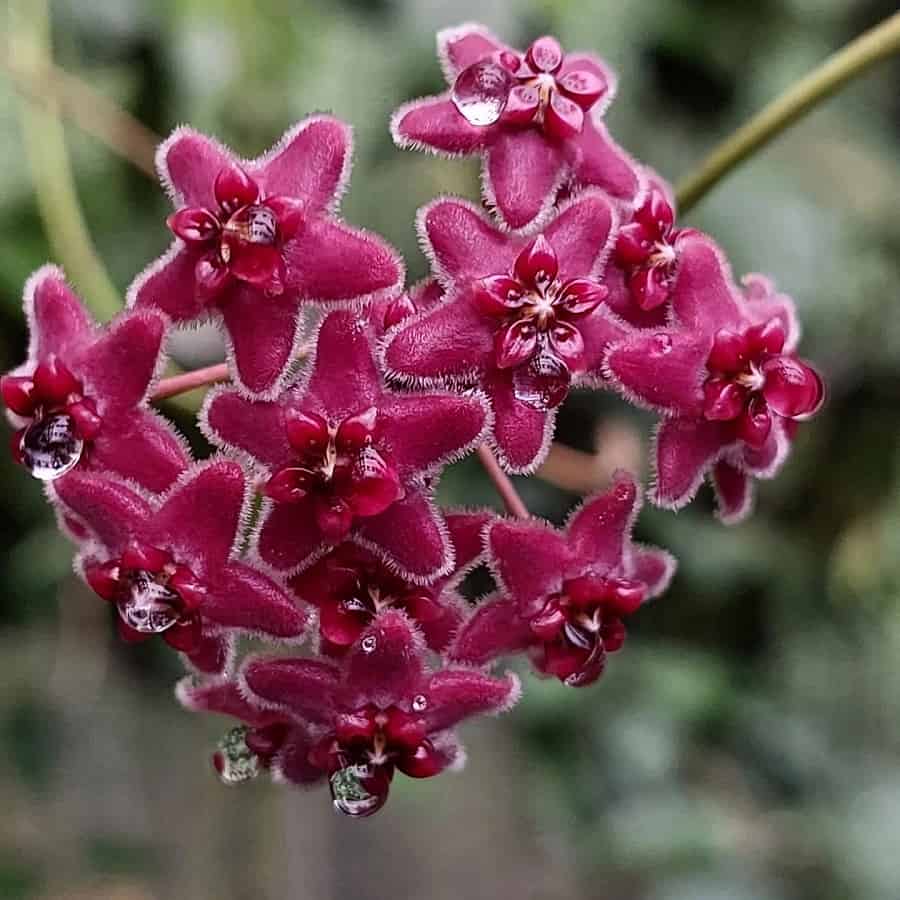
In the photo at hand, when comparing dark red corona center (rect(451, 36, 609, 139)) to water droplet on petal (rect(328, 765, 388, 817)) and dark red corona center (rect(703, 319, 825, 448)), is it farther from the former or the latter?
water droplet on petal (rect(328, 765, 388, 817))

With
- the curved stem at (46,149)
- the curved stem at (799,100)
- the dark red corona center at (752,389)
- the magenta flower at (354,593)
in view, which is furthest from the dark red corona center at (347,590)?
the curved stem at (46,149)

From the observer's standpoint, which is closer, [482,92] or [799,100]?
[482,92]

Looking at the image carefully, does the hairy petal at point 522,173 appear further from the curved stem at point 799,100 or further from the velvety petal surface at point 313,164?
the curved stem at point 799,100

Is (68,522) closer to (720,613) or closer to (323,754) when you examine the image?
(323,754)

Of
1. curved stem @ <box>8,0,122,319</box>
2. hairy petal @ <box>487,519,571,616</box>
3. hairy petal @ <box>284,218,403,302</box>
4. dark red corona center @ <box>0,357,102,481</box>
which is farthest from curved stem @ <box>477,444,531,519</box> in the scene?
curved stem @ <box>8,0,122,319</box>

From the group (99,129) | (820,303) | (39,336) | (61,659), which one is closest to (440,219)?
(39,336)

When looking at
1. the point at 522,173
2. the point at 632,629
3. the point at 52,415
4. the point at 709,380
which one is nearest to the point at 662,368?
the point at 709,380

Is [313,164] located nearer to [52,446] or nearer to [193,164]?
[193,164]
